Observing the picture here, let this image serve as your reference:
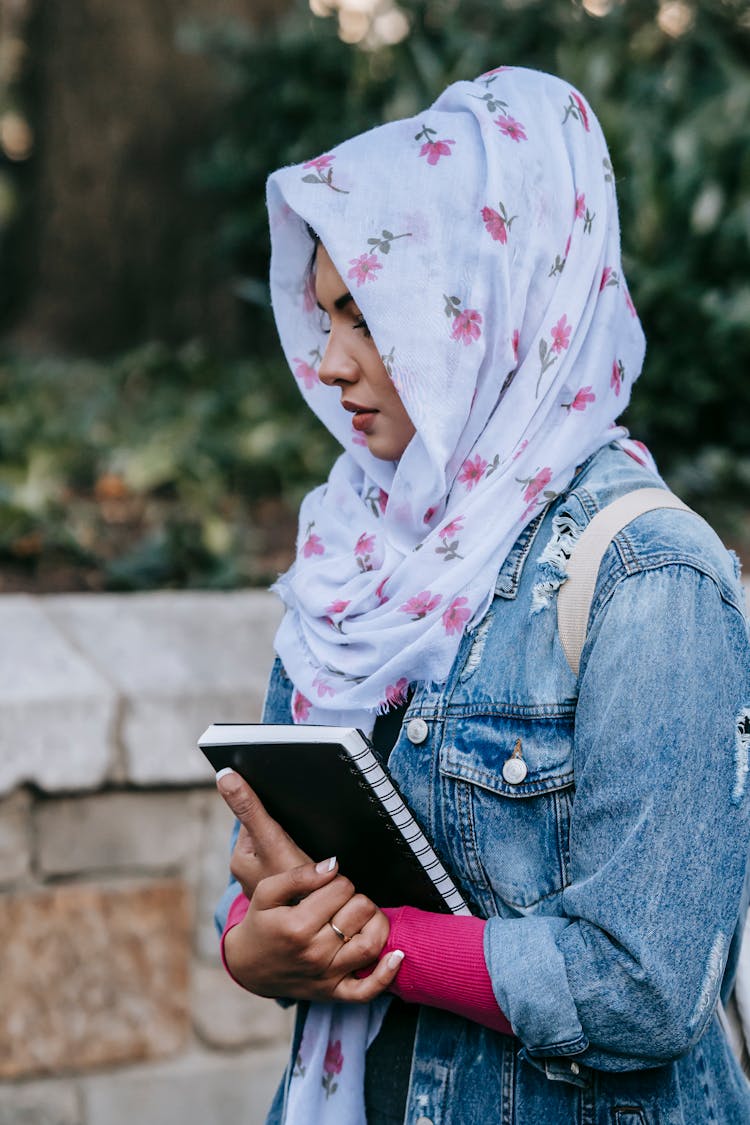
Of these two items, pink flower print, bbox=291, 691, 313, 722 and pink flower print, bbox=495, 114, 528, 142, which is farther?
pink flower print, bbox=291, 691, 313, 722

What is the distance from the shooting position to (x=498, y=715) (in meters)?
1.44

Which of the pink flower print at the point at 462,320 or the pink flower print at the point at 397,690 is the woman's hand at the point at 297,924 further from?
the pink flower print at the point at 462,320

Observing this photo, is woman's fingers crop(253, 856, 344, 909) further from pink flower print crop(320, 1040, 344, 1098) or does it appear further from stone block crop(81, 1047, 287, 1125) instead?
stone block crop(81, 1047, 287, 1125)

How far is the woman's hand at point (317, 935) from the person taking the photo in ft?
4.88

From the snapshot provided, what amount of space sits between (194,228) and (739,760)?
5192 millimetres

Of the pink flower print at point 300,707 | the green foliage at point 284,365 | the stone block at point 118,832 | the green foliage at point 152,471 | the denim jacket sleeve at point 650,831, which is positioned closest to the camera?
the denim jacket sleeve at point 650,831

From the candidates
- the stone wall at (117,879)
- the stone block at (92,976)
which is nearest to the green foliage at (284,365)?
the stone wall at (117,879)

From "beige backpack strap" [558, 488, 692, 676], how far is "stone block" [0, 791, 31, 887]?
1891mm

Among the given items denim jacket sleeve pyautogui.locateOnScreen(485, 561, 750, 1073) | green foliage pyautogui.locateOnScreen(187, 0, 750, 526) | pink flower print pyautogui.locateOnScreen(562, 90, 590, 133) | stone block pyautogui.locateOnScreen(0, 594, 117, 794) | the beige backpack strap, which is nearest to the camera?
denim jacket sleeve pyautogui.locateOnScreen(485, 561, 750, 1073)

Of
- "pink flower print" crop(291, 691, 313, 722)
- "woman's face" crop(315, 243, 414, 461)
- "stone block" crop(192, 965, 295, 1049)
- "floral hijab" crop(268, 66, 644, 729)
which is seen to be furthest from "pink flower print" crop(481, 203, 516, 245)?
"stone block" crop(192, 965, 295, 1049)

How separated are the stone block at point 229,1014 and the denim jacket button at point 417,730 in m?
1.81

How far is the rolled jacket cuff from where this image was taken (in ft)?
4.43

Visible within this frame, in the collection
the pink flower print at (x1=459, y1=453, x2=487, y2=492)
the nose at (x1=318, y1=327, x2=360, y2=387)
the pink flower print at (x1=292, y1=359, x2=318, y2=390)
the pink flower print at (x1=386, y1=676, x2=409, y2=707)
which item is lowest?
the pink flower print at (x1=386, y1=676, x2=409, y2=707)

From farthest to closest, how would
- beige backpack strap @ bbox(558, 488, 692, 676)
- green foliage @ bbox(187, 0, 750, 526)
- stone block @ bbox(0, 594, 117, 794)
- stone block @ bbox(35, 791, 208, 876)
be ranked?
green foliage @ bbox(187, 0, 750, 526) < stone block @ bbox(35, 791, 208, 876) < stone block @ bbox(0, 594, 117, 794) < beige backpack strap @ bbox(558, 488, 692, 676)
